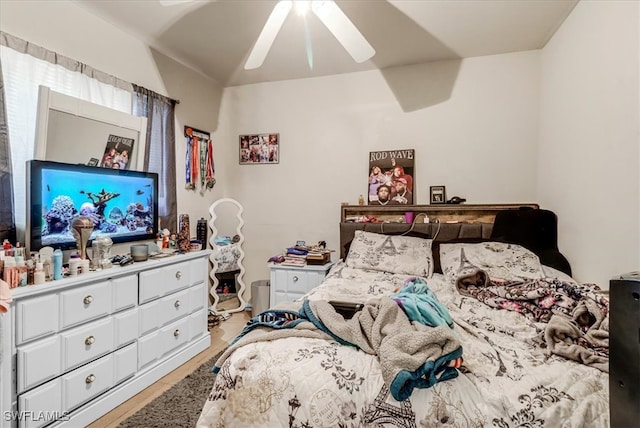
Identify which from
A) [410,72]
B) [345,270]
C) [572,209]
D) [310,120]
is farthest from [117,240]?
[572,209]

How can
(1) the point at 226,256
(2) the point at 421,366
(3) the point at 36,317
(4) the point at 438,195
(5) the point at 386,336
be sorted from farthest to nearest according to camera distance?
1. (1) the point at 226,256
2. (4) the point at 438,195
3. (3) the point at 36,317
4. (5) the point at 386,336
5. (2) the point at 421,366

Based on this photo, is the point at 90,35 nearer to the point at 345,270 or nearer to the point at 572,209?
the point at 345,270

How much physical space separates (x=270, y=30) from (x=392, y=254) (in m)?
1.93

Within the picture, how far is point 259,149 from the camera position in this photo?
12.6ft

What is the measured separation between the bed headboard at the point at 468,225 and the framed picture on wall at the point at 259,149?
1096mm

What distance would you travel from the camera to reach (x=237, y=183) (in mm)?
3938

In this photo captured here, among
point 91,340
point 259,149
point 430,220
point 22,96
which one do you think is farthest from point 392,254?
point 22,96

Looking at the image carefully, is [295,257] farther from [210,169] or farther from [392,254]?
[210,169]

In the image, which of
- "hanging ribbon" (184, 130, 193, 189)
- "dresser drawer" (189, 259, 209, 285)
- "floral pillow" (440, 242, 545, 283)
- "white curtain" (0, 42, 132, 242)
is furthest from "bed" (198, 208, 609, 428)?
"hanging ribbon" (184, 130, 193, 189)

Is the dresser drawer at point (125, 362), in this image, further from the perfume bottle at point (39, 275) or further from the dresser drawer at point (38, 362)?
the perfume bottle at point (39, 275)

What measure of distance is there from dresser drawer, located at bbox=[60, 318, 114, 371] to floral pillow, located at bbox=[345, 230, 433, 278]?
1.81 m

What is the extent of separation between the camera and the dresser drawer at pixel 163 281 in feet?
7.19

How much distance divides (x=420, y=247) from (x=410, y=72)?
1809 millimetres

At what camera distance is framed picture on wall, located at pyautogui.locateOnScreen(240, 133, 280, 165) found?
378cm
